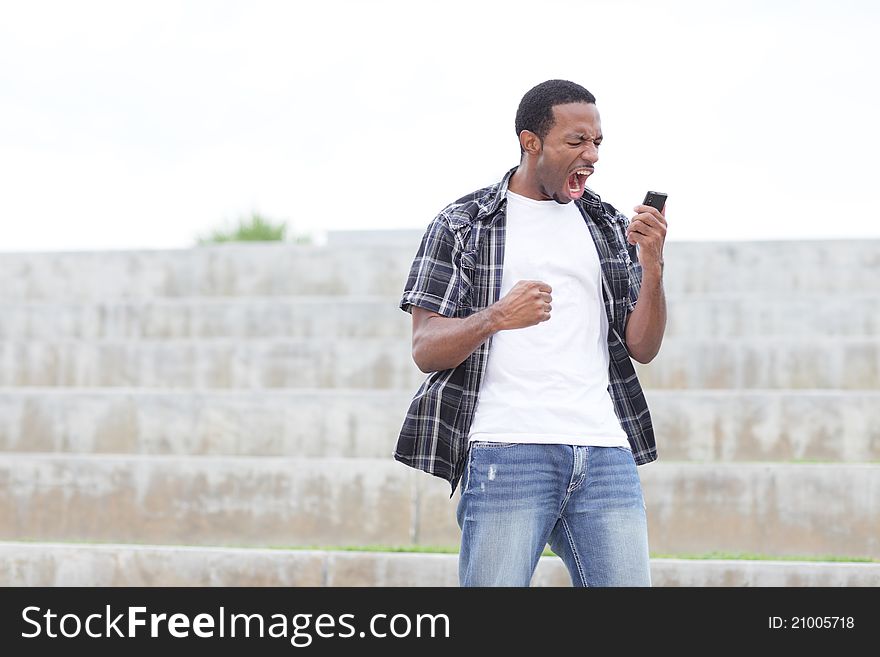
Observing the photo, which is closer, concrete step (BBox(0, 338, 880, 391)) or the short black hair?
the short black hair

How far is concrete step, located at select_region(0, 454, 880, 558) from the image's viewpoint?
6152mm

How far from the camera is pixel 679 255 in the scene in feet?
35.0

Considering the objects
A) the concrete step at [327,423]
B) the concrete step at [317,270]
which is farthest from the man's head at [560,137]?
the concrete step at [317,270]

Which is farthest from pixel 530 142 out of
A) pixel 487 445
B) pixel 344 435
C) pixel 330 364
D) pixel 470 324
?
pixel 330 364

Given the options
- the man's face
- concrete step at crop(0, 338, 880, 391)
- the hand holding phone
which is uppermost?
the man's face

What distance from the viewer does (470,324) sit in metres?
2.84

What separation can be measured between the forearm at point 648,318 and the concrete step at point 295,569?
9.35ft

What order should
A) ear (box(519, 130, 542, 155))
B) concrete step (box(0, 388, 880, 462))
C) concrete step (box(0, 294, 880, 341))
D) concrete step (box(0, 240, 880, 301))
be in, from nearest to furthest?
ear (box(519, 130, 542, 155)) < concrete step (box(0, 388, 880, 462)) < concrete step (box(0, 294, 880, 341)) < concrete step (box(0, 240, 880, 301))

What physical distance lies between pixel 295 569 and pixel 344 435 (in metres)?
1.44

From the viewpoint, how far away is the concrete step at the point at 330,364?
8219mm

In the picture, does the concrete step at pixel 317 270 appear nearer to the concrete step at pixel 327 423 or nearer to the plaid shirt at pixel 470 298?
the concrete step at pixel 327 423

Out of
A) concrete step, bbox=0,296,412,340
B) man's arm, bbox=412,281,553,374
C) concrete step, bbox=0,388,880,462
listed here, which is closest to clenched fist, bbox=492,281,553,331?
man's arm, bbox=412,281,553,374

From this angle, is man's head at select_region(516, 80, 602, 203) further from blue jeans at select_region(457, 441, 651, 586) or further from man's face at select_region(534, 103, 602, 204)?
blue jeans at select_region(457, 441, 651, 586)
